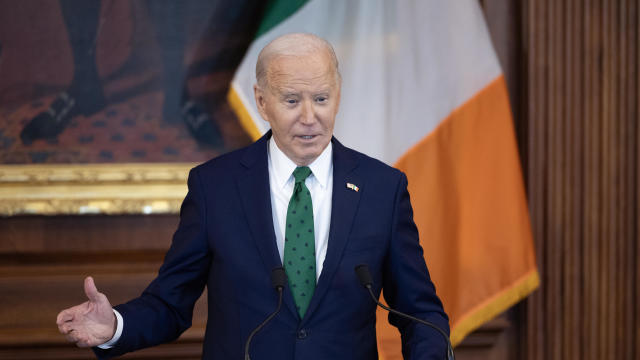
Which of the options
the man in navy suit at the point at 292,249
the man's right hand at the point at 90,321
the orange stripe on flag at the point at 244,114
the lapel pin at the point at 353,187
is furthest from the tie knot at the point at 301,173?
the orange stripe on flag at the point at 244,114

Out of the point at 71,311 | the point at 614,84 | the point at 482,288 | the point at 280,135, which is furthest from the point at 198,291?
the point at 614,84

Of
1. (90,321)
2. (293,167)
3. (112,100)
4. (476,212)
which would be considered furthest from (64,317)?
(476,212)

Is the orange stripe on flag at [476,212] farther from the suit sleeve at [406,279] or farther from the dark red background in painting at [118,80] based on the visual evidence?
the suit sleeve at [406,279]

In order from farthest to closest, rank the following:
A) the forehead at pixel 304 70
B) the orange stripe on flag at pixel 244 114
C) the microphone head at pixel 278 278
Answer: the orange stripe on flag at pixel 244 114, the forehead at pixel 304 70, the microphone head at pixel 278 278

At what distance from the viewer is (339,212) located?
5.21 ft

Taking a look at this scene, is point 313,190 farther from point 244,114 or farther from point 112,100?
point 112,100

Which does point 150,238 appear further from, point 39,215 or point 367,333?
point 367,333

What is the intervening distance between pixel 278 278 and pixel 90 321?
434mm

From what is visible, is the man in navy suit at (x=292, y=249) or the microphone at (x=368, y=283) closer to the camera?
the microphone at (x=368, y=283)

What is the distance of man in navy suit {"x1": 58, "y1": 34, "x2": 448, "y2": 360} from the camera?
1527mm

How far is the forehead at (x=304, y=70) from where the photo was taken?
4.96 feet

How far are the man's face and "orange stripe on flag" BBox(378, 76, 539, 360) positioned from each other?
1.43 meters

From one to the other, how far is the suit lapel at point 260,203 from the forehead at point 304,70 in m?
0.22

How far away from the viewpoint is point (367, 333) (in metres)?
1.62
